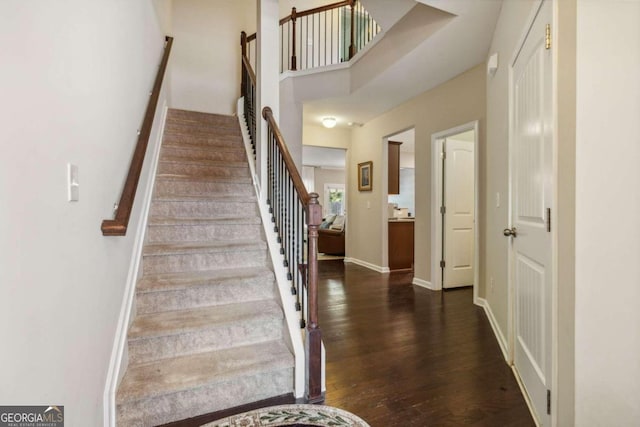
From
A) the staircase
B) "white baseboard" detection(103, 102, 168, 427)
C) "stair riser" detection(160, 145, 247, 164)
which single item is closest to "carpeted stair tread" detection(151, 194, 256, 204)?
the staircase

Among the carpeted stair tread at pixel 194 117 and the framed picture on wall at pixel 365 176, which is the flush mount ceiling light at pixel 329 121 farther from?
the carpeted stair tread at pixel 194 117

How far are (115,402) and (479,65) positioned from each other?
410cm

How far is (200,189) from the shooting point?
3.00m

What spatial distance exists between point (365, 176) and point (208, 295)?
4.12 m

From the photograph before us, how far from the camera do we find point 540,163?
5.24ft

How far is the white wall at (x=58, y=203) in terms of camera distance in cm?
83

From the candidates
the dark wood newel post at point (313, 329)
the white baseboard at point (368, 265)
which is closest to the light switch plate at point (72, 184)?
the dark wood newel post at point (313, 329)

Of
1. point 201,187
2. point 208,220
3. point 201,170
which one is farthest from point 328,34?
point 208,220

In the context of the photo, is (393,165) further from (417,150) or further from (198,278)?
(198,278)

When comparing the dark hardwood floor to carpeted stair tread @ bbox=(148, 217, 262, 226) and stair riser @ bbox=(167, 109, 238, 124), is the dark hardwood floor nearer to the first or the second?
carpeted stair tread @ bbox=(148, 217, 262, 226)

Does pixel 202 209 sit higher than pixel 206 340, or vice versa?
pixel 202 209

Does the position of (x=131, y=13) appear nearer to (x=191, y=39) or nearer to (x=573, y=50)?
(x=573, y=50)

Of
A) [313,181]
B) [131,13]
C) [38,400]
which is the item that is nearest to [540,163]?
[38,400]

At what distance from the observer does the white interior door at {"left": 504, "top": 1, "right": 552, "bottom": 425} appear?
4.88 feet
